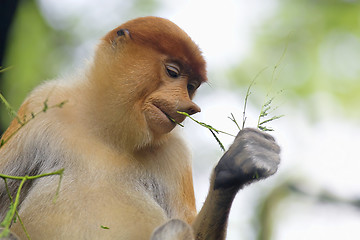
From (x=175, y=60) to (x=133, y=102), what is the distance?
404 mm

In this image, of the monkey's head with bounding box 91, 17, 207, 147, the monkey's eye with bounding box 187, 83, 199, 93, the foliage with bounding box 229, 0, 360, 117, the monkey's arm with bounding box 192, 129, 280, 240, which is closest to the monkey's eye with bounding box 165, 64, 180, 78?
the monkey's head with bounding box 91, 17, 207, 147

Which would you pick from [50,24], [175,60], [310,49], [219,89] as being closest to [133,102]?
[175,60]

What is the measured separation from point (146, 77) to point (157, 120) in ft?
1.05

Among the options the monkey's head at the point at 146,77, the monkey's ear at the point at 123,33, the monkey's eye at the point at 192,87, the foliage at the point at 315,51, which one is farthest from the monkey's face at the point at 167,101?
the foliage at the point at 315,51

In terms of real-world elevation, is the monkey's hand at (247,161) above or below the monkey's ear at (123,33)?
below

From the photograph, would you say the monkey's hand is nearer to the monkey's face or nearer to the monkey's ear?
the monkey's face

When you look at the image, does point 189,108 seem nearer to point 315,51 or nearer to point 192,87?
point 192,87

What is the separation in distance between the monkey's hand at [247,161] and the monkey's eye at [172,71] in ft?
2.20

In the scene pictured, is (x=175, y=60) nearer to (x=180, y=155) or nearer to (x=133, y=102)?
(x=133, y=102)

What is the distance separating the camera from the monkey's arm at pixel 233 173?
2975 millimetres

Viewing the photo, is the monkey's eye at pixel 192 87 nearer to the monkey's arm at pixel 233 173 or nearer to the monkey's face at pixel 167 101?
the monkey's face at pixel 167 101

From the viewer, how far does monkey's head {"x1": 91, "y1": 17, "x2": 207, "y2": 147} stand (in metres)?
3.42

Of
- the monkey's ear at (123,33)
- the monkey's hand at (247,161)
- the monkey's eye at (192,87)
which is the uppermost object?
the monkey's ear at (123,33)

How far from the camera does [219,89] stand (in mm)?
9469
